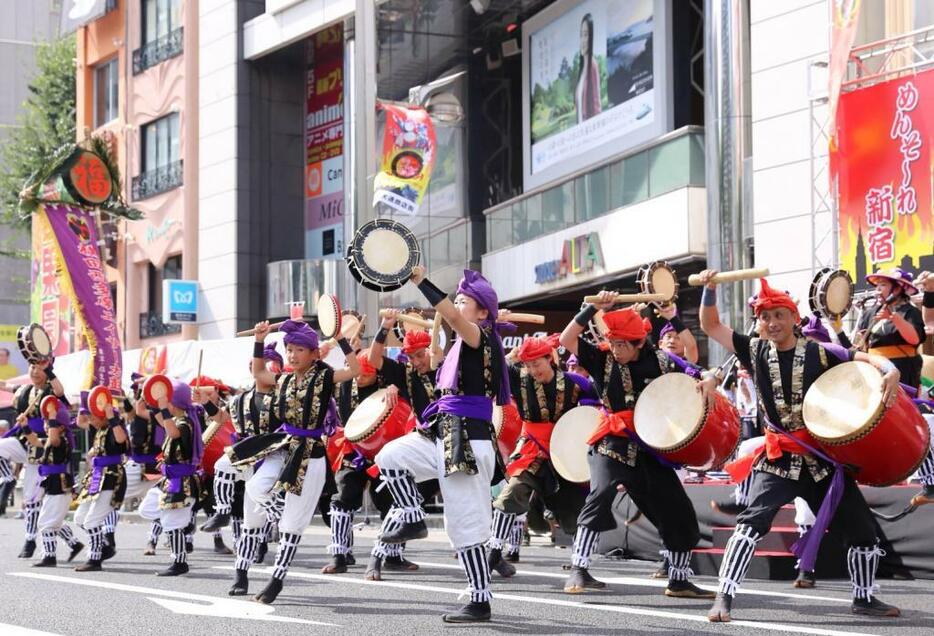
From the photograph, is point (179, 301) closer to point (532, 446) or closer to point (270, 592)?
point (532, 446)

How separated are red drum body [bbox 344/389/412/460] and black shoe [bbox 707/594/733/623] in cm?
370

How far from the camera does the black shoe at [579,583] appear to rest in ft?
29.4

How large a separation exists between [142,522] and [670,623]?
14.6 m

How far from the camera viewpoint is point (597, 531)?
8836mm

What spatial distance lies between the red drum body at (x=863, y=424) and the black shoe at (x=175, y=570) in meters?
5.63

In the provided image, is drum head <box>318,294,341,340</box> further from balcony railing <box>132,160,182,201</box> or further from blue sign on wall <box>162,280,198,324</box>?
balcony railing <box>132,160,182,201</box>

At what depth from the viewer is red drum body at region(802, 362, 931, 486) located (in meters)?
7.24

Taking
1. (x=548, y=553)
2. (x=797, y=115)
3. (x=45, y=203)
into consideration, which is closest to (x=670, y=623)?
(x=548, y=553)

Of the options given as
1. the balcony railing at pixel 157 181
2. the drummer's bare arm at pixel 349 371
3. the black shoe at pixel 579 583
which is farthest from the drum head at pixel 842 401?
the balcony railing at pixel 157 181

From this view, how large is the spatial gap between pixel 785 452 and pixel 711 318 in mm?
795

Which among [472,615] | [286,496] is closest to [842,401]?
[472,615]

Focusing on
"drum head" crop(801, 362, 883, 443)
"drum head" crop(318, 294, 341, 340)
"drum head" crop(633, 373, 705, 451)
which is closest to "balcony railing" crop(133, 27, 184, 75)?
"drum head" crop(318, 294, 341, 340)

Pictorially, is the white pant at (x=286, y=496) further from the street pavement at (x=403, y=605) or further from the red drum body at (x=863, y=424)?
the red drum body at (x=863, y=424)

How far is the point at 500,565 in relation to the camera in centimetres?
1036
